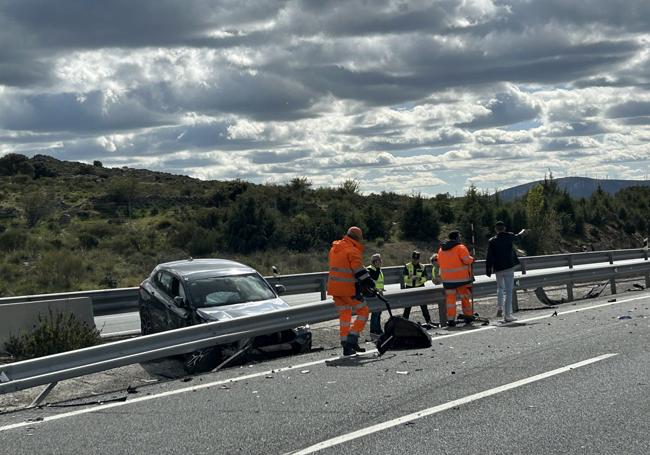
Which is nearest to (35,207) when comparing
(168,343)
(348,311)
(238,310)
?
(238,310)

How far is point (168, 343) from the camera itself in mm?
9914

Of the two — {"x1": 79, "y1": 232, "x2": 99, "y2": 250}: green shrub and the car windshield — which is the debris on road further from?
{"x1": 79, "y1": 232, "x2": 99, "y2": 250}: green shrub

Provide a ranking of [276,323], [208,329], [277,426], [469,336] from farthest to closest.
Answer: [469,336], [276,323], [208,329], [277,426]

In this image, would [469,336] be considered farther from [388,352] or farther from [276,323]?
[276,323]

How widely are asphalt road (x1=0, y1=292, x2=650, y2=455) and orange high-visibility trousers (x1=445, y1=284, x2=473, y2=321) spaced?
2777mm

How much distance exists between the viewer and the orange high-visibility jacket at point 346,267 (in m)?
11.2

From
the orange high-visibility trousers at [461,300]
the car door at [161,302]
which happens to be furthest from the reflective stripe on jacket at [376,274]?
the car door at [161,302]

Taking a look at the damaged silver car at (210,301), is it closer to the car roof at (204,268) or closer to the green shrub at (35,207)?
the car roof at (204,268)

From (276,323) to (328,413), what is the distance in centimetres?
365

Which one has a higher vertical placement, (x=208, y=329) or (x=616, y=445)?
(x=208, y=329)

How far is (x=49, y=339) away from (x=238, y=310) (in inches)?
103

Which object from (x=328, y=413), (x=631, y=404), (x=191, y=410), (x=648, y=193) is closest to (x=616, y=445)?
(x=631, y=404)

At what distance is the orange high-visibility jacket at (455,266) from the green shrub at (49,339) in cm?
584

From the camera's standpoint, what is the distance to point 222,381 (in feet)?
31.2
